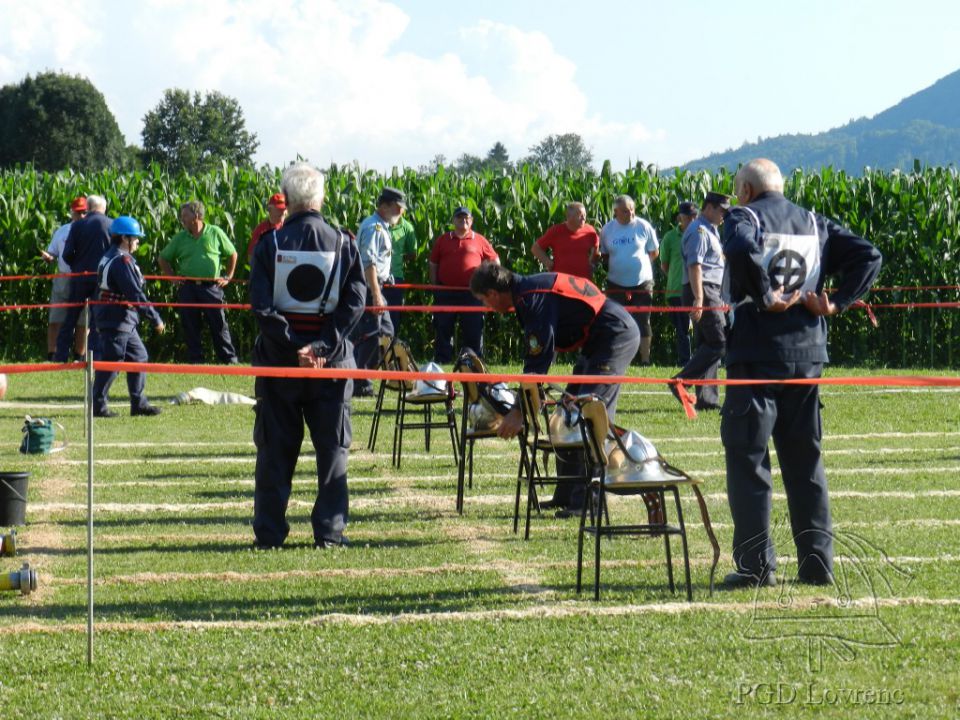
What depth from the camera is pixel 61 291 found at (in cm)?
1845

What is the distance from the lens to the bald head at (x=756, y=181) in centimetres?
723

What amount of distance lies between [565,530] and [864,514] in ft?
6.24

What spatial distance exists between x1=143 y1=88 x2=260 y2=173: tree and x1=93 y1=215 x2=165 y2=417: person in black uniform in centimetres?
8676

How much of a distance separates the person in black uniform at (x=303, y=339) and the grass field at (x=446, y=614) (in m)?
0.28

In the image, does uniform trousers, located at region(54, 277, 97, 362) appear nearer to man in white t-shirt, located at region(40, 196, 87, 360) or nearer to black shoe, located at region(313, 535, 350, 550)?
man in white t-shirt, located at region(40, 196, 87, 360)

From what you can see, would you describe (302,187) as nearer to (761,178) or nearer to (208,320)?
(761,178)

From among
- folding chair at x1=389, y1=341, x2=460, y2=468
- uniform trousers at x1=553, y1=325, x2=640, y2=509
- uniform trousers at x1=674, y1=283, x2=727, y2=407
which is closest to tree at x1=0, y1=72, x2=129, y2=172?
uniform trousers at x1=674, y1=283, x2=727, y2=407

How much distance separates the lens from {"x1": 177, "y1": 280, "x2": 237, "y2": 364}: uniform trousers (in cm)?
1902

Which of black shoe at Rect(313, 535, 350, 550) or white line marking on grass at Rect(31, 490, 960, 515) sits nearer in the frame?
black shoe at Rect(313, 535, 350, 550)

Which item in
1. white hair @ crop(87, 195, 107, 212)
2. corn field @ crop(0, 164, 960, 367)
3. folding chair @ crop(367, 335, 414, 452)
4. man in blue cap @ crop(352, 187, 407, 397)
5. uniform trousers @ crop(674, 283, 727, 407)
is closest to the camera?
folding chair @ crop(367, 335, 414, 452)

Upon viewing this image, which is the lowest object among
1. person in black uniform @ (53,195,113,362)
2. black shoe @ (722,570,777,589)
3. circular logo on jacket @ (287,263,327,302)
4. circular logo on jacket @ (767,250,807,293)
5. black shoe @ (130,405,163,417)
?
black shoe @ (722,570,777,589)

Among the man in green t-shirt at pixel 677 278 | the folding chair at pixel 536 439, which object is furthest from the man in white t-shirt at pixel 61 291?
the folding chair at pixel 536 439

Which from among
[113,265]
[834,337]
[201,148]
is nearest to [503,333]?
[834,337]

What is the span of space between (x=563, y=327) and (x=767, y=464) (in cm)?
213
